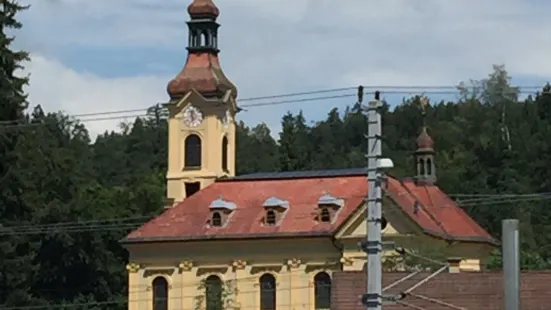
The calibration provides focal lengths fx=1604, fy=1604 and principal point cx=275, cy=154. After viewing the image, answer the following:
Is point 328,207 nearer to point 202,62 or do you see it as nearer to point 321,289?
point 321,289

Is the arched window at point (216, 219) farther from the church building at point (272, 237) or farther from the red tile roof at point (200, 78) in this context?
the red tile roof at point (200, 78)

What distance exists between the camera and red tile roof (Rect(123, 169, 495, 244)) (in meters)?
70.5

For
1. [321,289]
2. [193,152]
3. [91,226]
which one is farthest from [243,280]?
[91,226]

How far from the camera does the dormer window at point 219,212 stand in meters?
72.3

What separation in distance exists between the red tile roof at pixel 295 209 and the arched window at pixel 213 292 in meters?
2.02

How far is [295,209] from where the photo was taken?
71.9 m

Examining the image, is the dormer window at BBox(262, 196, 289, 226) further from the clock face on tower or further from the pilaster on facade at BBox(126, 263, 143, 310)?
the clock face on tower

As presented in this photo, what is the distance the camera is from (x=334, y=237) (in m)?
69.1

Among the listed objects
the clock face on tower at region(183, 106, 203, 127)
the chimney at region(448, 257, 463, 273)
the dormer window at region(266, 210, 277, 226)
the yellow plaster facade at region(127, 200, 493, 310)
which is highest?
the clock face on tower at region(183, 106, 203, 127)

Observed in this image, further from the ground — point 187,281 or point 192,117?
point 192,117

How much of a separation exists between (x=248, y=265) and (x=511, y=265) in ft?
164

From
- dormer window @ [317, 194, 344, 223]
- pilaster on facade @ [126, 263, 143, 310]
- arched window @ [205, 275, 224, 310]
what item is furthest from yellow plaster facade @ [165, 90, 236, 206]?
dormer window @ [317, 194, 344, 223]

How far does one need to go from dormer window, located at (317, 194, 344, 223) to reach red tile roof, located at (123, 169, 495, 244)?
0.75 feet

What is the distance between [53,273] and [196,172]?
16068 millimetres
